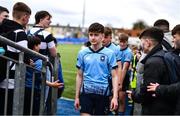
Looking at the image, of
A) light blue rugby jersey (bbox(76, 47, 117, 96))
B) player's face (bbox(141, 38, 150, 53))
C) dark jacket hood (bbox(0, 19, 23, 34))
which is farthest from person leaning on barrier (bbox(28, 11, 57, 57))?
player's face (bbox(141, 38, 150, 53))

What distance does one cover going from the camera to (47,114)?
6.32 meters

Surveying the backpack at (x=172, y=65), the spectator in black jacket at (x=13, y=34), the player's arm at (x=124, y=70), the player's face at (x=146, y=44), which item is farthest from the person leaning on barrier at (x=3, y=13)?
the player's arm at (x=124, y=70)

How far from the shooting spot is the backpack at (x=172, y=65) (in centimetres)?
491

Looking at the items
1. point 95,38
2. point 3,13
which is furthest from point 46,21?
point 95,38

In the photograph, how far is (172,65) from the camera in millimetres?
4930

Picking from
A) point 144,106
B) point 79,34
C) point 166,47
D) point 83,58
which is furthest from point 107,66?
point 79,34

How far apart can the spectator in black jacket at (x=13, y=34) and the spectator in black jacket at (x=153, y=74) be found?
1417 mm

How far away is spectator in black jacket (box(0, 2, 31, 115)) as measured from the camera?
5.31m

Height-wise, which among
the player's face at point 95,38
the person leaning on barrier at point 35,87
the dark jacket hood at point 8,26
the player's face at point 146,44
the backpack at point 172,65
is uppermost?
the dark jacket hood at point 8,26

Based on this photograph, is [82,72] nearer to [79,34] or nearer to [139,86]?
[139,86]

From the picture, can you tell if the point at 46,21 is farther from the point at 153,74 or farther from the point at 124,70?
the point at 153,74

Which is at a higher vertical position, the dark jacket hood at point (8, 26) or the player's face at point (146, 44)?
the dark jacket hood at point (8, 26)

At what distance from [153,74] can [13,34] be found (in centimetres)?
177

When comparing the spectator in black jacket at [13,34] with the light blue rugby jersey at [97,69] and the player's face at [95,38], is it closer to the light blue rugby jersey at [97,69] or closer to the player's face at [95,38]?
the player's face at [95,38]
